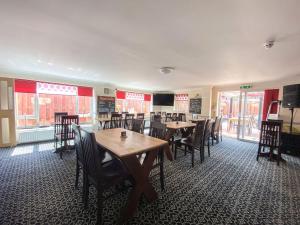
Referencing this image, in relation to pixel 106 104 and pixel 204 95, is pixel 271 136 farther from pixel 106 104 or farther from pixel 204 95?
pixel 106 104

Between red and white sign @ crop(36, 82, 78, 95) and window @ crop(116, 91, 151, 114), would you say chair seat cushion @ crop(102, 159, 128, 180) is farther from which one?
window @ crop(116, 91, 151, 114)

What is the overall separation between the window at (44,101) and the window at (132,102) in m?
1.65

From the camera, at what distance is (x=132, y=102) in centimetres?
775

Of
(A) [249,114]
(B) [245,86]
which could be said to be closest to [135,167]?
(B) [245,86]

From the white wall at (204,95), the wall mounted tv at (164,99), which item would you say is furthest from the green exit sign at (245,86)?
the wall mounted tv at (164,99)

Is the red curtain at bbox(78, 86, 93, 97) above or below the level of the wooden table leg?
above

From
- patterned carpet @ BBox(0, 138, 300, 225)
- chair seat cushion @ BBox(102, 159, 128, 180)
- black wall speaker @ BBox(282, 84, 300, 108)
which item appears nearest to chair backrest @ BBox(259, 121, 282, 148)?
patterned carpet @ BBox(0, 138, 300, 225)

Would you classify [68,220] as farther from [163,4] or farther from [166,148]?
[163,4]

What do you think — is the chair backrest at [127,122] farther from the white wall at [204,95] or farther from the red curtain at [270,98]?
the red curtain at [270,98]

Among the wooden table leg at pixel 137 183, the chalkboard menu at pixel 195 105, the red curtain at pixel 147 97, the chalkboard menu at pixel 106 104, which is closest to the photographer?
the wooden table leg at pixel 137 183

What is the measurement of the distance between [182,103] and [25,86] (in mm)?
6536

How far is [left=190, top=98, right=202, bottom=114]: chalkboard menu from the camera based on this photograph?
263 inches

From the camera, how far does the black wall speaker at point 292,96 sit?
344 cm

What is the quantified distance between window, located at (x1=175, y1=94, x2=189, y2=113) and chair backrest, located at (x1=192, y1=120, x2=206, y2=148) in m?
4.20
